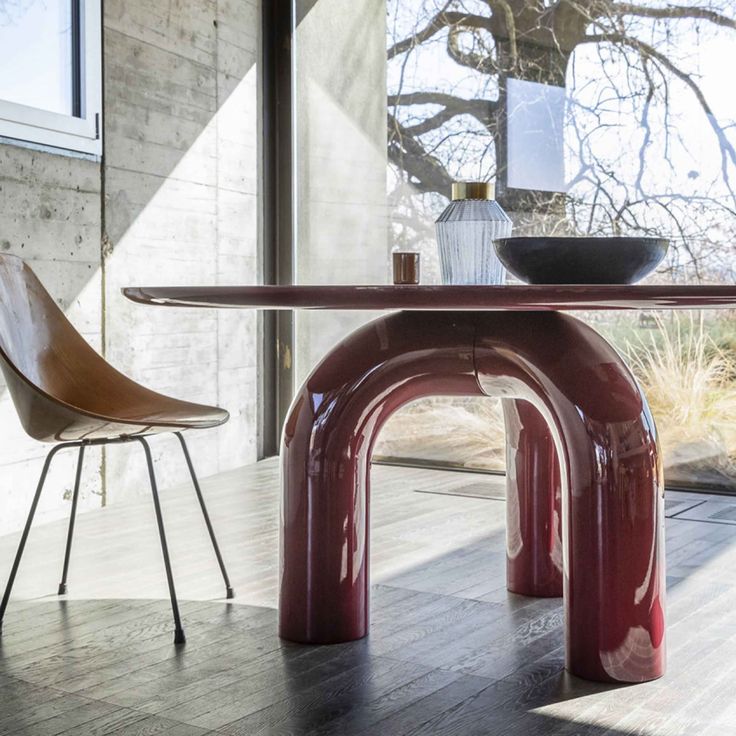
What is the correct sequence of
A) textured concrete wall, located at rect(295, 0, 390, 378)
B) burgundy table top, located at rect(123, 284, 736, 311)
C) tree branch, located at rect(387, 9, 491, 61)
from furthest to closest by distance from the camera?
1. textured concrete wall, located at rect(295, 0, 390, 378)
2. tree branch, located at rect(387, 9, 491, 61)
3. burgundy table top, located at rect(123, 284, 736, 311)

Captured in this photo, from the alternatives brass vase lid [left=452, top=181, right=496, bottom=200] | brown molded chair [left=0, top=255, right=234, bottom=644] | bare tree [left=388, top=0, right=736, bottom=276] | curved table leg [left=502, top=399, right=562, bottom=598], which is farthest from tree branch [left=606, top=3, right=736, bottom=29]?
brown molded chair [left=0, top=255, right=234, bottom=644]

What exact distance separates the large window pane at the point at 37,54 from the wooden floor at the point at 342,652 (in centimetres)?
151

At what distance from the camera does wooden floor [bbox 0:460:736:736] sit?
1830mm

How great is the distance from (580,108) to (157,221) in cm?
184

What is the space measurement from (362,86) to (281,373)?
4.69ft

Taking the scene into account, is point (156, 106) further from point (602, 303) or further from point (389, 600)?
point (602, 303)

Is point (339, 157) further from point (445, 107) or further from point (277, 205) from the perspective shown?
point (445, 107)

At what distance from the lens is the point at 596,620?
203 centimetres

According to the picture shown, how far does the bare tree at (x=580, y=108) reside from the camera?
4.18 metres

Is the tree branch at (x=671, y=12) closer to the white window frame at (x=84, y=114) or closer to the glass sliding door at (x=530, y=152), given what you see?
the glass sliding door at (x=530, y=152)

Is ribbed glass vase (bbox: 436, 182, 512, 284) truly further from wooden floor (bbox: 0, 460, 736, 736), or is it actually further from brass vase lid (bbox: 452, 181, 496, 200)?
wooden floor (bbox: 0, 460, 736, 736)

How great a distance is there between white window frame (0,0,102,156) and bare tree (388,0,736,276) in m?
1.50

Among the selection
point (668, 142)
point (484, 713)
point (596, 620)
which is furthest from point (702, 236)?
point (484, 713)

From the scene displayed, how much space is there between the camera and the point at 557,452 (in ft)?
7.35
